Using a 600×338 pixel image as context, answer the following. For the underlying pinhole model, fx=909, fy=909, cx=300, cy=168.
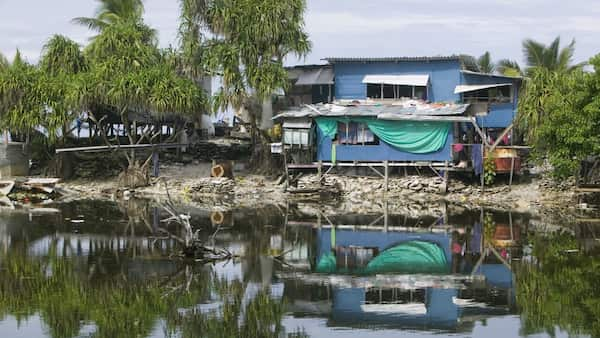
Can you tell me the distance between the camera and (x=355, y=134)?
A: 34.7m

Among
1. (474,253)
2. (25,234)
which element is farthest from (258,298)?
(25,234)

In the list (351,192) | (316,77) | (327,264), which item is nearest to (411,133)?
(351,192)

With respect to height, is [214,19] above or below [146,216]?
above

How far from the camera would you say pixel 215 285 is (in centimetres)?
1600

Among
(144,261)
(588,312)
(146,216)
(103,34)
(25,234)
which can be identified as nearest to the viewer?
(588,312)

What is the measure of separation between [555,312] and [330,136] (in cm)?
2105

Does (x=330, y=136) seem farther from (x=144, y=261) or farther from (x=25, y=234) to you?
(x=144, y=261)

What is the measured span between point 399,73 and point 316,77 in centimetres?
344

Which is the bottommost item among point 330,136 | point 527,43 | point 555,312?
point 555,312

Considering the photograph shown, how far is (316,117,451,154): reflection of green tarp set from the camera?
110 feet

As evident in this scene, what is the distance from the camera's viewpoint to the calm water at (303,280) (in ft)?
44.0

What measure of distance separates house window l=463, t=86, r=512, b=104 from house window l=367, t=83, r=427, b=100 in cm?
176

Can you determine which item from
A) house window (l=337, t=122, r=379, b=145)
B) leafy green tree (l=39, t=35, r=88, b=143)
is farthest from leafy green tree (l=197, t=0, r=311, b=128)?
leafy green tree (l=39, t=35, r=88, b=143)

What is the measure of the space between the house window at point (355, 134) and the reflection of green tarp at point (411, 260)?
13431 millimetres
